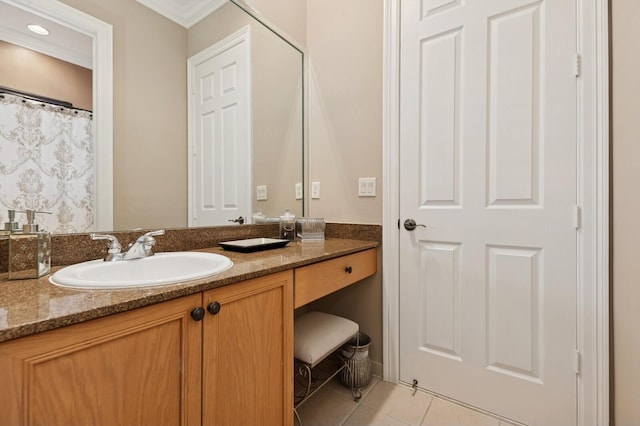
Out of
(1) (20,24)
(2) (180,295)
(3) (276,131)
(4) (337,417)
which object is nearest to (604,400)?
(4) (337,417)

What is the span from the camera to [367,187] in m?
1.69

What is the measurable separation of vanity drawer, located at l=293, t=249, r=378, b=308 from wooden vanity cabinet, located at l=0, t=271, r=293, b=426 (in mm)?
70

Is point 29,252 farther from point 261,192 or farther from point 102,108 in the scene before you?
point 261,192

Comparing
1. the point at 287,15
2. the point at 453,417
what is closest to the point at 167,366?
the point at 453,417

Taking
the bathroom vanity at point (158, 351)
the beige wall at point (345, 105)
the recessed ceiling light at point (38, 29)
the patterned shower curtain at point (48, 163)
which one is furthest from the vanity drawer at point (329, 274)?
the recessed ceiling light at point (38, 29)

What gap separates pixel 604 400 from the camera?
3.70 feet

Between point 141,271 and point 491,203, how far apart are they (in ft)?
4.89

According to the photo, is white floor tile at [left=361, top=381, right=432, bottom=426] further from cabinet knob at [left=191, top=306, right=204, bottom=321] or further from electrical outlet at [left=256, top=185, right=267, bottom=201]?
electrical outlet at [left=256, top=185, right=267, bottom=201]

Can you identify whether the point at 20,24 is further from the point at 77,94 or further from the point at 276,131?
the point at 276,131

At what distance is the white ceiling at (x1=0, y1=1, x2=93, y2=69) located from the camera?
88 centimetres

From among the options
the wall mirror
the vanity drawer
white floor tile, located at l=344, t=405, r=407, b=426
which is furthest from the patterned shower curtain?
white floor tile, located at l=344, t=405, r=407, b=426

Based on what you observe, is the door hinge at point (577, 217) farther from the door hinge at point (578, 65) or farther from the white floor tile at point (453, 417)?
the white floor tile at point (453, 417)

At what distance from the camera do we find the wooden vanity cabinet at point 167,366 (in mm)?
529

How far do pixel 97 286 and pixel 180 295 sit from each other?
198mm
